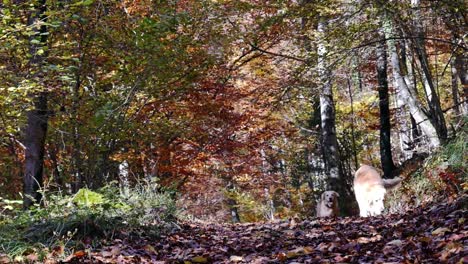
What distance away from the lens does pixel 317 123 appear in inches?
696

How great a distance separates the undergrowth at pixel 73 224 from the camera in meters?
4.86

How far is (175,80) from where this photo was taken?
927cm

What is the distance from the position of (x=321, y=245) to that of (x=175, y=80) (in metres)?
5.14

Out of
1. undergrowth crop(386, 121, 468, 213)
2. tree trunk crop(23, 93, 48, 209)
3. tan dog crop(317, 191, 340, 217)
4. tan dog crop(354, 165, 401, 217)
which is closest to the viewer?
undergrowth crop(386, 121, 468, 213)

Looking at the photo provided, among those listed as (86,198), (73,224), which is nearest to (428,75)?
(86,198)

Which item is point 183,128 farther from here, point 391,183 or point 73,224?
point 73,224

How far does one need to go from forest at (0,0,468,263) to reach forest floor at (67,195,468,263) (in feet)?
0.08

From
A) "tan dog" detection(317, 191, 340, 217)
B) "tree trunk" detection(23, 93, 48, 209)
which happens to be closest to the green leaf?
"tree trunk" detection(23, 93, 48, 209)

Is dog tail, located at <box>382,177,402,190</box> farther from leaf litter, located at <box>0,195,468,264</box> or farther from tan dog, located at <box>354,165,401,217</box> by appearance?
leaf litter, located at <box>0,195,468,264</box>

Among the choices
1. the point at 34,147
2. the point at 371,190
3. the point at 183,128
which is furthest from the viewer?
the point at 183,128

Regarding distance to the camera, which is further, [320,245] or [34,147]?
[34,147]

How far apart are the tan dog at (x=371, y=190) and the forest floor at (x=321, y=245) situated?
2394 mm

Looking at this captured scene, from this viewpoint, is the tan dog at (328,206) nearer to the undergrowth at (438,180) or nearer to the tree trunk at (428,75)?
the undergrowth at (438,180)

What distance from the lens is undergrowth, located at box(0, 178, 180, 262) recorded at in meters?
4.86
